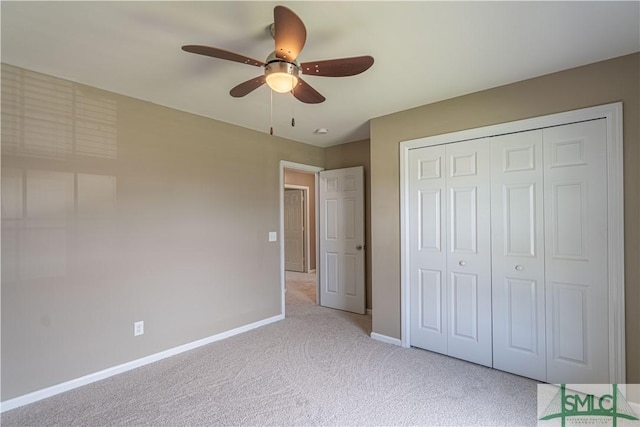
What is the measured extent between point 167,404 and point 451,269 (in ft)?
8.26

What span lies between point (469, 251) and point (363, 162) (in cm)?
197

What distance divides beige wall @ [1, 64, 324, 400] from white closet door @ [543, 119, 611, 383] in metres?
2.88

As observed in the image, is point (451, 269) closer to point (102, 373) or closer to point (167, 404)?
point (167, 404)

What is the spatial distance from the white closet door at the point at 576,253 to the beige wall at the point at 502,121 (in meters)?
0.13

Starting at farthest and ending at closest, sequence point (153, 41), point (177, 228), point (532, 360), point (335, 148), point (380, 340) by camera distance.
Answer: point (335, 148) < point (380, 340) < point (177, 228) < point (532, 360) < point (153, 41)

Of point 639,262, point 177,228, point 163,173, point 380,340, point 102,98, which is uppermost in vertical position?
point 102,98

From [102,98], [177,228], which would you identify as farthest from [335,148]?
[102,98]

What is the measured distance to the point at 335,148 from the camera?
458 centimetres

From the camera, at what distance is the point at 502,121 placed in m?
2.59

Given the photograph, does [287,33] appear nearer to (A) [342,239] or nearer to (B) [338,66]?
(B) [338,66]

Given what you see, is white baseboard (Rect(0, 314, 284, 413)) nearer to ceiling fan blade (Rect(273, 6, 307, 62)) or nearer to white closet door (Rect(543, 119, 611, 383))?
ceiling fan blade (Rect(273, 6, 307, 62))

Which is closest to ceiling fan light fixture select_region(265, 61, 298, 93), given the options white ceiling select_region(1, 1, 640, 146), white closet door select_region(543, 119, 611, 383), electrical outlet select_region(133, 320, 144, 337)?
white ceiling select_region(1, 1, 640, 146)

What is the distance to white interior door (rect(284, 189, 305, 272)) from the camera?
7.47 m

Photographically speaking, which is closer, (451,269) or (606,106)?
(606,106)
